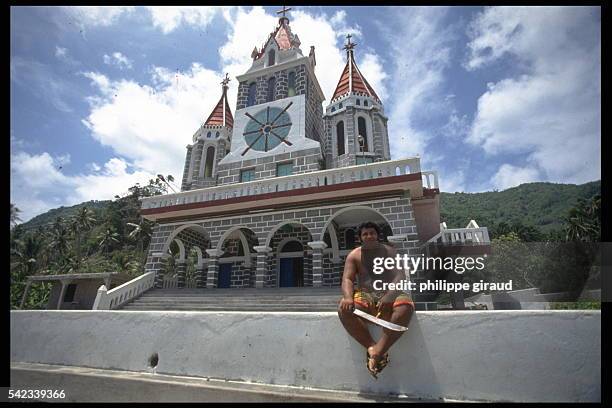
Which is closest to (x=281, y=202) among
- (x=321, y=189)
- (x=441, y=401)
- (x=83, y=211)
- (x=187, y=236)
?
(x=321, y=189)

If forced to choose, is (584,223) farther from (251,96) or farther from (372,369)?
(372,369)

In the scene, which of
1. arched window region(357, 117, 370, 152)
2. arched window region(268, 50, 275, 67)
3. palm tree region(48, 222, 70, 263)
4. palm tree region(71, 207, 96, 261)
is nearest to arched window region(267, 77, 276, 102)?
arched window region(268, 50, 275, 67)

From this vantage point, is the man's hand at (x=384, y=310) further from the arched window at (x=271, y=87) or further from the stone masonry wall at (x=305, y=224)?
the arched window at (x=271, y=87)

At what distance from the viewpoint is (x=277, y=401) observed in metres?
2.87

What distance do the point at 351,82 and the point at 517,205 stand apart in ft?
268

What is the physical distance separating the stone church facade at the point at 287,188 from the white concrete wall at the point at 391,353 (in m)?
6.41

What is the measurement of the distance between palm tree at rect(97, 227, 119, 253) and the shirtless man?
50.3m

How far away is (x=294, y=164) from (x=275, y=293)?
6.59 metres

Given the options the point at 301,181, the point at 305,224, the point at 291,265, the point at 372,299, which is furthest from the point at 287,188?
the point at 372,299

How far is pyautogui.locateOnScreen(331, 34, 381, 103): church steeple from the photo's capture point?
1623 cm

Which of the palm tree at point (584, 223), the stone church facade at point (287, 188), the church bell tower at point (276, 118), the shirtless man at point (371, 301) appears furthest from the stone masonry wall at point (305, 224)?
the palm tree at point (584, 223)

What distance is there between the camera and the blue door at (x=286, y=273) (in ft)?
42.5

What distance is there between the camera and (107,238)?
148 ft

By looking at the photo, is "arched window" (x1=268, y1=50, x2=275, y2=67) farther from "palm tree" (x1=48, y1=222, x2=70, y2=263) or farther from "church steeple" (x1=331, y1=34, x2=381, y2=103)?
"palm tree" (x1=48, y1=222, x2=70, y2=263)
